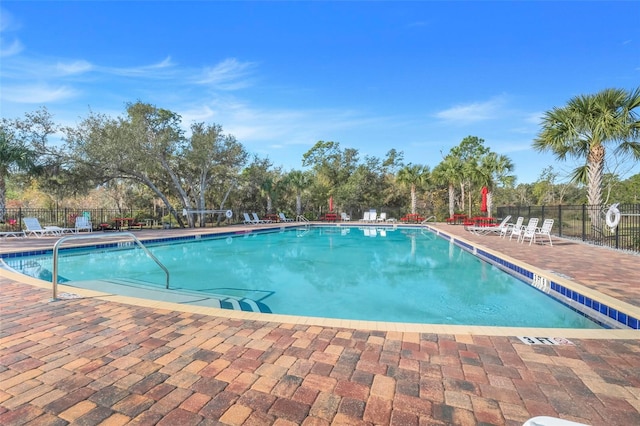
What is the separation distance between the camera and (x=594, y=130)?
961 cm

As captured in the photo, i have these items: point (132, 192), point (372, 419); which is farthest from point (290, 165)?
point (372, 419)

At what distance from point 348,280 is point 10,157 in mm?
15111

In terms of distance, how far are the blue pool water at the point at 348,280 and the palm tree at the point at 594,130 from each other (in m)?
4.81

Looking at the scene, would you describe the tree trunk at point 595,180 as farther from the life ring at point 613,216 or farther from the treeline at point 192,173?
the treeline at point 192,173

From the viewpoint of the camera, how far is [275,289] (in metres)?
5.72

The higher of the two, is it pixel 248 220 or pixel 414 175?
pixel 414 175

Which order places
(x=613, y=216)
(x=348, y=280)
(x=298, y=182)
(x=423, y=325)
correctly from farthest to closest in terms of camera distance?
(x=298, y=182) → (x=613, y=216) → (x=348, y=280) → (x=423, y=325)

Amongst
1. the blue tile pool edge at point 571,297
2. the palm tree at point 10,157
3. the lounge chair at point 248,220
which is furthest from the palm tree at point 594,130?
the palm tree at point 10,157

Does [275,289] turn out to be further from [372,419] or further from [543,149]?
[543,149]

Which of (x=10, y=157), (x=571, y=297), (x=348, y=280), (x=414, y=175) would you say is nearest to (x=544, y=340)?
(x=571, y=297)

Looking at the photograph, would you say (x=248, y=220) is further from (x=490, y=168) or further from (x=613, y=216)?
(x=613, y=216)

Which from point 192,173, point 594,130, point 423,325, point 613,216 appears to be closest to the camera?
point 423,325

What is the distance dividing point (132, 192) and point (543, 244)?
25.0 m

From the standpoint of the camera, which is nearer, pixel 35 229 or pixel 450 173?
pixel 35 229
